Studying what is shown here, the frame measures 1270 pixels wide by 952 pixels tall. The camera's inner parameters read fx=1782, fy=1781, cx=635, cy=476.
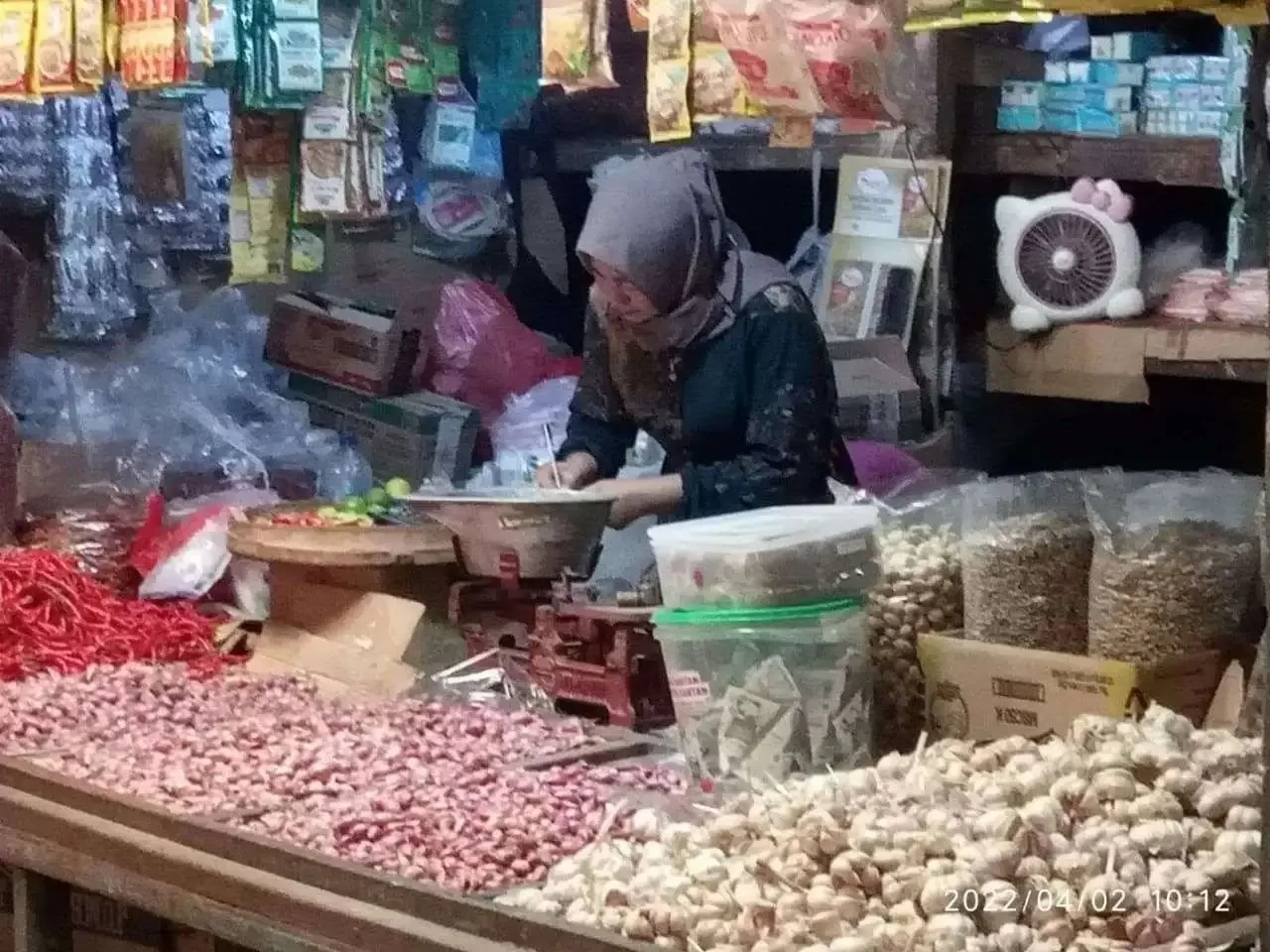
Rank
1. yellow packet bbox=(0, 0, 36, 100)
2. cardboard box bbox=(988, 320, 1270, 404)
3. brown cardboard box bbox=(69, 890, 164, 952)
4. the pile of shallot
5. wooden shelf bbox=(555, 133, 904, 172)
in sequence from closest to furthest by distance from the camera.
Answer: the pile of shallot → brown cardboard box bbox=(69, 890, 164, 952) → cardboard box bbox=(988, 320, 1270, 404) → yellow packet bbox=(0, 0, 36, 100) → wooden shelf bbox=(555, 133, 904, 172)

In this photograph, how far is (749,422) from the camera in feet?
9.23

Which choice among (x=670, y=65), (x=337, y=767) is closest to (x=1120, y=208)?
(x=670, y=65)

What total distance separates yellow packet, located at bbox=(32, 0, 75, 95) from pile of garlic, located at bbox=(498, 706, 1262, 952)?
2.17 metres

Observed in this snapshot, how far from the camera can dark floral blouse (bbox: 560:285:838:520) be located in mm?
2729

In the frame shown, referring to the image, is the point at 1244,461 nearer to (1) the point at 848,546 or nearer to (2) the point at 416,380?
(1) the point at 848,546

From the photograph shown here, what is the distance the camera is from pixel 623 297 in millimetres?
2838

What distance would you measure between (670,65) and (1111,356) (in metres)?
1.21

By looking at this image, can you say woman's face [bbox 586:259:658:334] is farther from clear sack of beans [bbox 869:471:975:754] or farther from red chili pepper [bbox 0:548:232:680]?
red chili pepper [bbox 0:548:232:680]

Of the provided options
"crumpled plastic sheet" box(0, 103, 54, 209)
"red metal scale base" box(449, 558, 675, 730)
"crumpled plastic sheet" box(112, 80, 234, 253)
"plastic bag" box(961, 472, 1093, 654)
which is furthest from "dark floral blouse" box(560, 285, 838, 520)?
"crumpled plastic sheet" box(0, 103, 54, 209)

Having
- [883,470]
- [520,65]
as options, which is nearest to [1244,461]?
[883,470]

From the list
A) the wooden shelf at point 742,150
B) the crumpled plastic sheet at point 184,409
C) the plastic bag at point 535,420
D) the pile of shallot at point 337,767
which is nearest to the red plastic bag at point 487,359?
the plastic bag at point 535,420

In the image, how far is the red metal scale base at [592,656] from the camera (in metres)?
2.50

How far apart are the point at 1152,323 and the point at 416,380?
180cm

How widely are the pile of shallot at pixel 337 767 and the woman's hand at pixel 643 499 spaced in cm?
39
